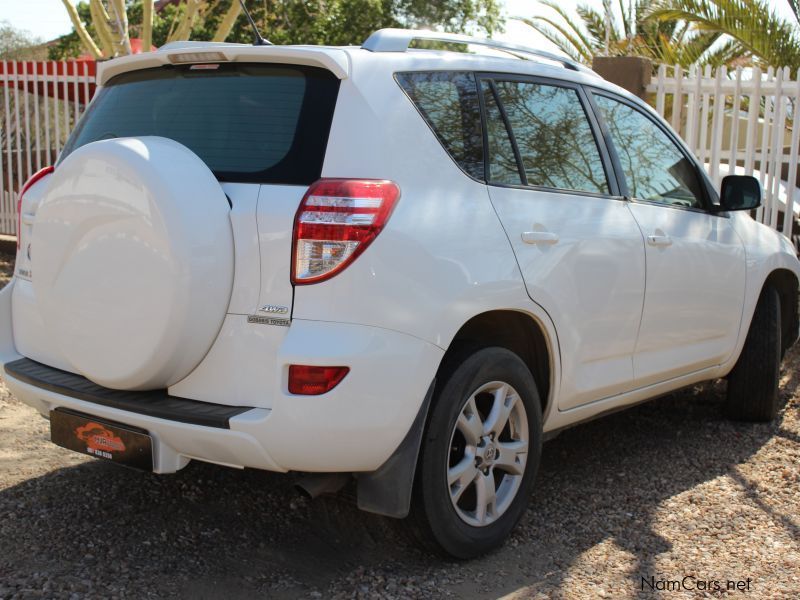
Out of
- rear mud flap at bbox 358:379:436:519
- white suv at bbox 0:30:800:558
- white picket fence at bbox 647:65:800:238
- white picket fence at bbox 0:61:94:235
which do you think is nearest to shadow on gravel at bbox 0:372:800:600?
white suv at bbox 0:30:800:558

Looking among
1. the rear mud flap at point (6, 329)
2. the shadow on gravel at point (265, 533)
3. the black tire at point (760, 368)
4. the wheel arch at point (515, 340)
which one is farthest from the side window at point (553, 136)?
the rear mud flap at point (6, 329)

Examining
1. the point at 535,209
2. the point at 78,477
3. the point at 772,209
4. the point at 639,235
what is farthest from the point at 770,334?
the point at 78,477

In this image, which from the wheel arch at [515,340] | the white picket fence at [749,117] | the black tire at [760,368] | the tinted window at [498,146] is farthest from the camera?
the white picket fence at [749,117]

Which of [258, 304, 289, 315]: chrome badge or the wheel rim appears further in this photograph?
the wheel rim

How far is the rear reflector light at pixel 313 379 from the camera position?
9.28 ft

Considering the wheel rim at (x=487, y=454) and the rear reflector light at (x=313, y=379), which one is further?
the wheel rim at (x=487, y=454)

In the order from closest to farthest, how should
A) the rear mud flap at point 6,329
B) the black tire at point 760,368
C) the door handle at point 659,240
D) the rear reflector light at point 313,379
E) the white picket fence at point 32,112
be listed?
1. the rear reflector light at point 313,379
2. the rear mud flap at point 6,329
3. the door handle at point 659,240
4. the black tire at point 760,368
5. the white picket fence at point 32,112

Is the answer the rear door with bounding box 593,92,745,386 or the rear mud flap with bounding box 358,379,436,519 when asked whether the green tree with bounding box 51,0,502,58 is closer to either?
the rear door with bounding box 593,92,745,386

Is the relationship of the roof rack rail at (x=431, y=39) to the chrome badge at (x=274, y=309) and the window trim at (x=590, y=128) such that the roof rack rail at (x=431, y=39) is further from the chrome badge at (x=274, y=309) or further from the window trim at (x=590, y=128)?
the chrome badge at (x=274, y=309)

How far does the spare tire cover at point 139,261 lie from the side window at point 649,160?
6.83ft

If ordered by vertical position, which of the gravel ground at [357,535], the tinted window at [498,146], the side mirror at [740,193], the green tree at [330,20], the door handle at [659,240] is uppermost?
the green tree at [330,20]

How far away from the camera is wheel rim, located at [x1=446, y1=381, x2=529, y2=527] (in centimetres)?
332

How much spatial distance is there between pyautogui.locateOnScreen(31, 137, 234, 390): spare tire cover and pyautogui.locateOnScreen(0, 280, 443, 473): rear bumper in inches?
7.0

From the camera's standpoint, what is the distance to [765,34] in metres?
11.6
